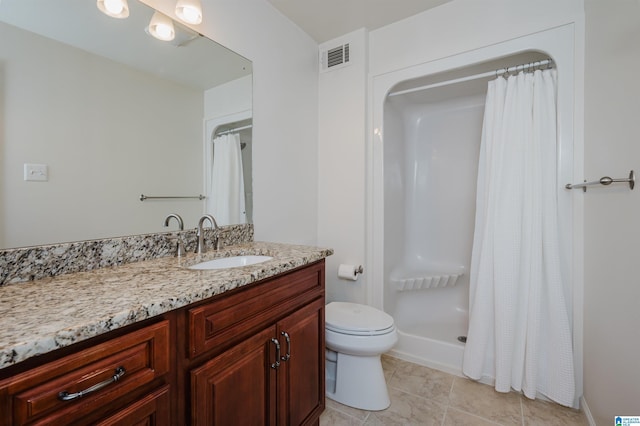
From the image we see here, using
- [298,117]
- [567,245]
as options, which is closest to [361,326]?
[567,245]

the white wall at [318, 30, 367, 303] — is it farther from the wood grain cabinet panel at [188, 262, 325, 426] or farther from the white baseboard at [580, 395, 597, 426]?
the white baseboard at [580, 395, 597, 426]

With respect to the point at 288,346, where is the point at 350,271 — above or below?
above

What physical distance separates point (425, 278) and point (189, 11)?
2.40 meters

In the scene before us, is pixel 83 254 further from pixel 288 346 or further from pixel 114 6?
pixel 114 6

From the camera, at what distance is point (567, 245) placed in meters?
1.55

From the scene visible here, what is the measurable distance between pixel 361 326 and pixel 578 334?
1148mm

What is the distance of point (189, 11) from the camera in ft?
4.23

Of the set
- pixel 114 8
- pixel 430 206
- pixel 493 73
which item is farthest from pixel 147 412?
pixel 430 206

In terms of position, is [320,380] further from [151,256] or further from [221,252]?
[151,256]

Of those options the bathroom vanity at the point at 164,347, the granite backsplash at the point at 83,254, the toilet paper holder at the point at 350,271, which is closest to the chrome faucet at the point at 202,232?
the granite backsplash at the point at 83,254

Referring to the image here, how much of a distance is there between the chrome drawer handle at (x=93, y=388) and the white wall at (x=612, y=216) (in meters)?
1.60

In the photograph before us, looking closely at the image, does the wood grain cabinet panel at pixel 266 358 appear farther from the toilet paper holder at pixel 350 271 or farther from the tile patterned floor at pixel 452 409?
the toilet paper holder at pixel 350 271

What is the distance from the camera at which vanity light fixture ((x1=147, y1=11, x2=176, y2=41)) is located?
1.26m

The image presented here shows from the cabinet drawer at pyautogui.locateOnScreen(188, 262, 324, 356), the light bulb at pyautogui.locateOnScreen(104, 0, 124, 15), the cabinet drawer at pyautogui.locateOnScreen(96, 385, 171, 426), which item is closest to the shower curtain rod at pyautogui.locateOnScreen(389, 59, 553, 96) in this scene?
the cabinet drawer at pyautogui.locateOnScreen(188, 262, 324, 356)
